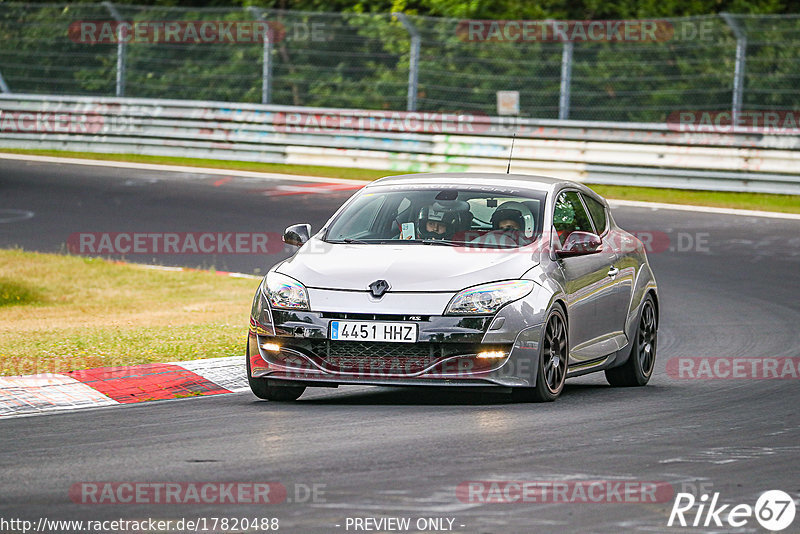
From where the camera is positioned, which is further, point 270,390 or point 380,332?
point 270,390

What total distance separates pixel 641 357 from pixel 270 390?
304cm

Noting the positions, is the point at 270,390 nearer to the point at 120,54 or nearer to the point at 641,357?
the point at 641,357

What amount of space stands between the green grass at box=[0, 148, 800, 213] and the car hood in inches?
593

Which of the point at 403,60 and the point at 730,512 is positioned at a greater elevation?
the point at 403,60

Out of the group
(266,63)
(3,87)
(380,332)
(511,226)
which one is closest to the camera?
(380,332)

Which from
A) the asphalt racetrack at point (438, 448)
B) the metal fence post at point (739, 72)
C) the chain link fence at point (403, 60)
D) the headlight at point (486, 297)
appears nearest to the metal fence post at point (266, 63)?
the chain link fence at point (403, 60)

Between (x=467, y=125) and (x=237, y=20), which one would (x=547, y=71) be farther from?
(x=237, y=20)

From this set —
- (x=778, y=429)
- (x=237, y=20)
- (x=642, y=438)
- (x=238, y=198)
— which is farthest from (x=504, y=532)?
(x=237, y=20)

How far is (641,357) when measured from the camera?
11164mm

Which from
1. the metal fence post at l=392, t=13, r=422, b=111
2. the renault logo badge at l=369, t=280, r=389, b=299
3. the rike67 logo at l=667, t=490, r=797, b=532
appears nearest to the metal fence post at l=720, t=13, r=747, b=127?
the metal fence post at l=392, t=13, r=422, b=111

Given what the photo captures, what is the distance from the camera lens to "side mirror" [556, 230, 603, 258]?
9.88 meters

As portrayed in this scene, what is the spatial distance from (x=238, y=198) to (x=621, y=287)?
14383mm

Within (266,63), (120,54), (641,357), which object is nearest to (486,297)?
(641,357)

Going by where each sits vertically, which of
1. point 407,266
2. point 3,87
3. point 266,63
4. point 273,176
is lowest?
point 273,176
